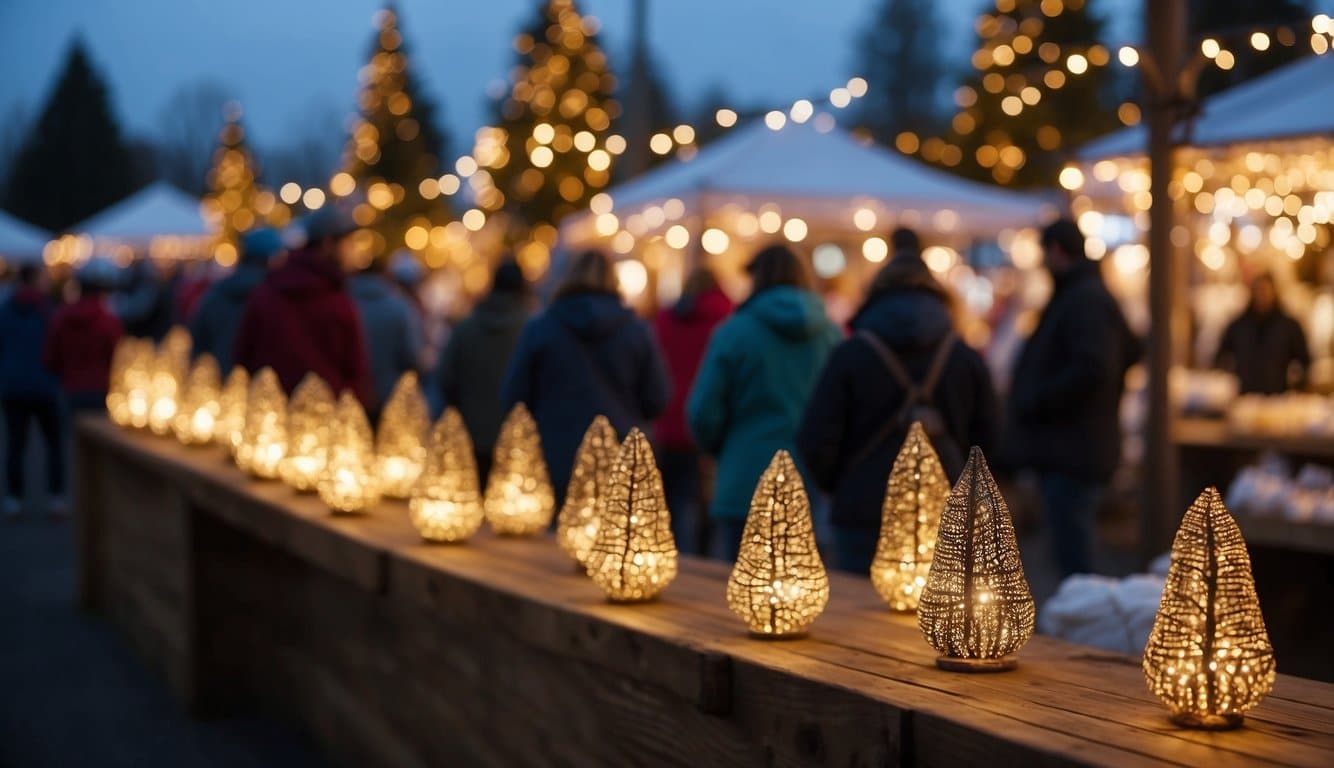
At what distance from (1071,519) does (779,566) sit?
4235 mm

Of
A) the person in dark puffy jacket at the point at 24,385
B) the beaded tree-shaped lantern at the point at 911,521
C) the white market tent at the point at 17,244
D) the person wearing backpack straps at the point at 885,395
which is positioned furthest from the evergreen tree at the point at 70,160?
the beaded tree-shaped lantern at the point at 911,521

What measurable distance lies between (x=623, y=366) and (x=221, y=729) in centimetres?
225

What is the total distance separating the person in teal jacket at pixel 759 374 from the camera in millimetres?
5906

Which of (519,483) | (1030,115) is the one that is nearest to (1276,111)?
(519,483)

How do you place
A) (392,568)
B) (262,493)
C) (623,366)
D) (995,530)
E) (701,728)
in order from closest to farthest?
(995,530), (701,728), (392,568), (262,493), (623,366)

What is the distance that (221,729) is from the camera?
21.7 feet

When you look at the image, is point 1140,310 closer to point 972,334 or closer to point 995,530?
point 972,334

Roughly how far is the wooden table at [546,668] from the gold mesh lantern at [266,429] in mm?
158

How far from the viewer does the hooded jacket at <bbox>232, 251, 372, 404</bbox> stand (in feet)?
26.3

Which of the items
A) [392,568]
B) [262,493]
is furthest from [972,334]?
[392,568]

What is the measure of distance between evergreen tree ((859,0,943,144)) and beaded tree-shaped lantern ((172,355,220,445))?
185 feet

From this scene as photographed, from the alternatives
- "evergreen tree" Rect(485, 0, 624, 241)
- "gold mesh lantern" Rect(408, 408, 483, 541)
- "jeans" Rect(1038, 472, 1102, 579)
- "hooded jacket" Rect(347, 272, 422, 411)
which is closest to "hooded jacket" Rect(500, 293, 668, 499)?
"gold mesh lantern" Rect(408, 408, 483, 541)

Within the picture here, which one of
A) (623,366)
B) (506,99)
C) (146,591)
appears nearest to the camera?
(623,366)

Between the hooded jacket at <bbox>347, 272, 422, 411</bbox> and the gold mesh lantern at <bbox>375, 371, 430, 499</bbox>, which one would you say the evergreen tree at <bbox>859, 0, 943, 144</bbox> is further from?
the gold mesh lantern at <bbox>375, 371, 430, 499</bbox>
